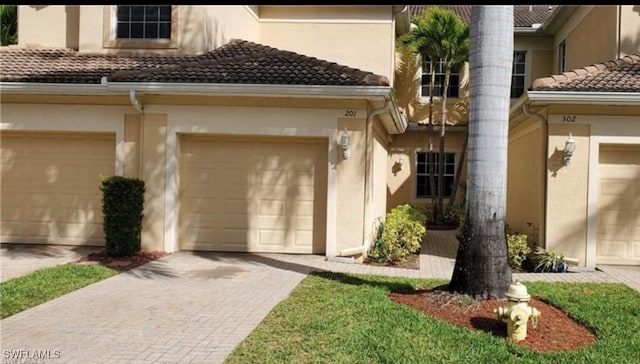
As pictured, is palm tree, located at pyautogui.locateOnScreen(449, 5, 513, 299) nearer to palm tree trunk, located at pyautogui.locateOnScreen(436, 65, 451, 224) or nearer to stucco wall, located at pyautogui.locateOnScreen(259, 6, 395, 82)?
stucco wall, located at pyautogui.locateOnScreen(259, 6, 395, 82)

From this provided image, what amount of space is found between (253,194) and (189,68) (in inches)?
117

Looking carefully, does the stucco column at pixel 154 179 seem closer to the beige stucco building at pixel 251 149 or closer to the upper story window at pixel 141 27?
the beige stucco building at pixel 251 149

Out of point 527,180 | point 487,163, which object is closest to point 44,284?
point 487,163

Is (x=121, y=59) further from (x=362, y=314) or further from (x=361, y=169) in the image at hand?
(x=362, y=314)

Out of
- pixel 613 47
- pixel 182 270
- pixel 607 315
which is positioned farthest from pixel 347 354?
pixel 613 47

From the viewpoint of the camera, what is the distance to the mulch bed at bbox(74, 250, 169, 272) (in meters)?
9.74

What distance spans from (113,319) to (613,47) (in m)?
12.9

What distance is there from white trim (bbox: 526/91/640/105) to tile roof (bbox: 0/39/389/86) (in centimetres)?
296

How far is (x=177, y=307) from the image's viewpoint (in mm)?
7004

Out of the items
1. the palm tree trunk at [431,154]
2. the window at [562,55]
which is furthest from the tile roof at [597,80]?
the palm tree trunk at [431,154]

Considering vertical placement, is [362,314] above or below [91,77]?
below

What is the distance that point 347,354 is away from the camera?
519 cm

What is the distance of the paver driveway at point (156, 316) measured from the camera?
17.4 ft

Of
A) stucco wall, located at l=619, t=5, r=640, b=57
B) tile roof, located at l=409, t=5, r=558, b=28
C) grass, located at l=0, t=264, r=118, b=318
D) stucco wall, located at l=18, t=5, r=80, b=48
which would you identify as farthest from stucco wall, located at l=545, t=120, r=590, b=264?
stucco wall, located at l=18, t=5, r=80, b=48
